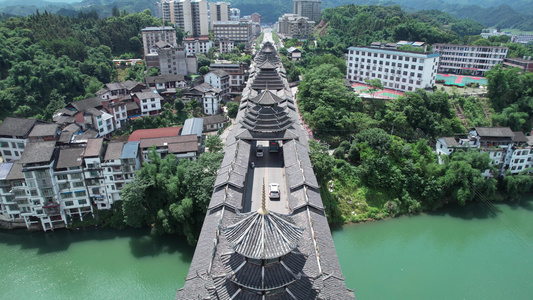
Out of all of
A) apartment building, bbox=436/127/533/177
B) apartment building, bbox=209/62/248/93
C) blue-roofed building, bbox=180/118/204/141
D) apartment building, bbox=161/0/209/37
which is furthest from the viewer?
apartment building, bbox=161/0/209/37

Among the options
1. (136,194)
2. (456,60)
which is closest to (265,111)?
(136,194)

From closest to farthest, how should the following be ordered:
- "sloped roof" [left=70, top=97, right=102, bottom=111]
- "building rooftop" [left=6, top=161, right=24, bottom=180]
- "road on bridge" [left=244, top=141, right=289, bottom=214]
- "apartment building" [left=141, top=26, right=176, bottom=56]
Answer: "road on bridge" [left=244, top=141, right=289, bottom=214], "building rooftop" [left=6, top=161, right=24, bottom=180], "sloped roof" [left=70, top=97, right=102, bottom=111], "apartment building" [left=141, top=26, right=176, bottom=56]

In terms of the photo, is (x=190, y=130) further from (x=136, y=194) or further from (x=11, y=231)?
(x=11, y=231)

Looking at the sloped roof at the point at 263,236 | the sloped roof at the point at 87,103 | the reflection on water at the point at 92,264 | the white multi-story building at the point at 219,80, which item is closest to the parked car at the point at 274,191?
the sloped roof at the point at 263,236

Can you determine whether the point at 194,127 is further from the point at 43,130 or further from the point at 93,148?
the point at 43,130

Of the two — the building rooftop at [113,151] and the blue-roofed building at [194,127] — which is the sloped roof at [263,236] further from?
the blue-roofed building at [194,127]

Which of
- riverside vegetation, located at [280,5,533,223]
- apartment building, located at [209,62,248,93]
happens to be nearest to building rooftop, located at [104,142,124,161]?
riverside vegetation, located at [280,5,533,223]

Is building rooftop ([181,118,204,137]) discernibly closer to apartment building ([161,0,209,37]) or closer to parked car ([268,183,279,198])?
parked car ([268,183,279,198])
